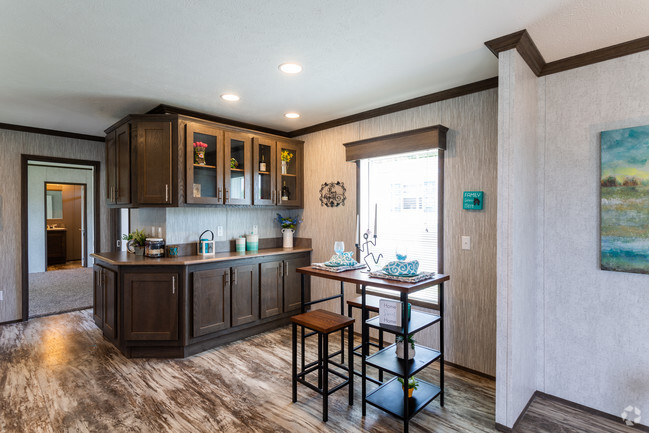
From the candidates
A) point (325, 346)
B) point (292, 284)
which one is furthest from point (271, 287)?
point (325, 346)

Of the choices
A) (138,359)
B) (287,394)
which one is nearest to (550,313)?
(287,394)

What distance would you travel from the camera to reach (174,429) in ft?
7.34

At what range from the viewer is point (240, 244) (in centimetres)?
418

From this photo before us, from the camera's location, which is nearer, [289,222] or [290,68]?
[290,68]

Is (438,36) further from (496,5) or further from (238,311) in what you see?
(238,311)

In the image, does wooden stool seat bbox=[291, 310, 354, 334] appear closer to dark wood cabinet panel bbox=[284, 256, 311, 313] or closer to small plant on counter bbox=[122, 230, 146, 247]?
dark wood cabinet panel bbox=[284, 256, 311, 313]

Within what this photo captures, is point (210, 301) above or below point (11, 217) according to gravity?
below

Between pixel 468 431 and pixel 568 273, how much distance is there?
1295mm

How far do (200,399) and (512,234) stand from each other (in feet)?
8.07

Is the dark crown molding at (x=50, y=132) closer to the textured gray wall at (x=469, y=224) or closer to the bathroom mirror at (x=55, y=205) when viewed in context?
the textured gray wall at (x=469, y=224)

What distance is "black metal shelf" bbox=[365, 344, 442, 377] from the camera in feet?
7.28

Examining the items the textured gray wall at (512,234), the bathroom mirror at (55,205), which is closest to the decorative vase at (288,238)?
the textured gray wall at (512,234)

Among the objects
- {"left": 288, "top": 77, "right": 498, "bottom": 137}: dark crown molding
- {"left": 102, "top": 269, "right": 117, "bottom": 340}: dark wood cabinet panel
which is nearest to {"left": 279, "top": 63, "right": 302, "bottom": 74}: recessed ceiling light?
{"left": 288, "top": 77, "right": 498, "bottom": 137}: dark crown molding

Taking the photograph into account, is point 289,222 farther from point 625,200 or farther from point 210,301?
point 625,200
